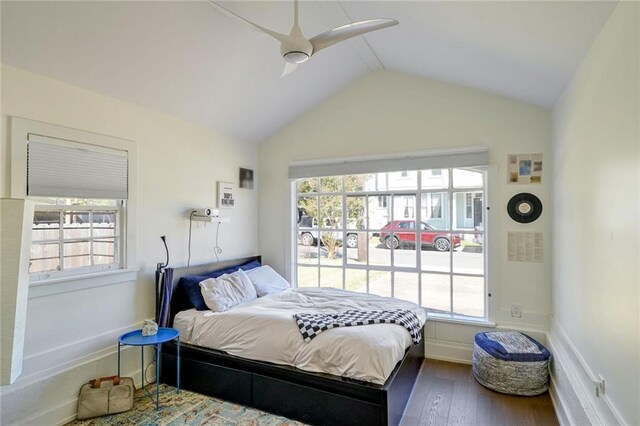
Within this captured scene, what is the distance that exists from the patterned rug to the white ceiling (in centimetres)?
255

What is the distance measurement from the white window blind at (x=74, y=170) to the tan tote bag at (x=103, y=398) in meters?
1.49

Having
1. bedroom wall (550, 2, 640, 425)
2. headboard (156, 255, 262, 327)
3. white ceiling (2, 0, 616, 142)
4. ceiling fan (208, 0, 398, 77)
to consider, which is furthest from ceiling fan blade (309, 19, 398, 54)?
headboard (156, 255, 262, 327)

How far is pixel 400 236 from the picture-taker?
396cm

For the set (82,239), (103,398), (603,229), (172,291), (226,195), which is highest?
(226,195)

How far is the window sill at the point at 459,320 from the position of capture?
3432mm

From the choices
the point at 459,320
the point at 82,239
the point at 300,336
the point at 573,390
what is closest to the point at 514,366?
the point at 573,390

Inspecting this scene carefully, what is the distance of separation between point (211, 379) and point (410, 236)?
8.29ft

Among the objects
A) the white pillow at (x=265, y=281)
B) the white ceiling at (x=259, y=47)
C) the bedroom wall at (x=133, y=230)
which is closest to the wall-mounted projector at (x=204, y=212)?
the bedroom wall at (x=133, y=230)

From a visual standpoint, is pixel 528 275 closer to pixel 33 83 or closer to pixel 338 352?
pixel 338 352

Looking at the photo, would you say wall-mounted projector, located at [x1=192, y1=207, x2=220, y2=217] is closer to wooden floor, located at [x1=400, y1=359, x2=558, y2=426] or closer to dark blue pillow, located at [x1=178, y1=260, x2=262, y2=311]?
dark blue pillow, located at [x1=178, y1=260, x2=262, y2=311]

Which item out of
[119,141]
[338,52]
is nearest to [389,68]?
[338,52]

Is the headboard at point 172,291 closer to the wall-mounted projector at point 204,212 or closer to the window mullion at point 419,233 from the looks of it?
the wall-mounted projector at point 204,212

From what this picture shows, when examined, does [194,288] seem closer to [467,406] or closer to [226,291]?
[226,291]

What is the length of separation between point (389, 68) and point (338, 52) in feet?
2.35
